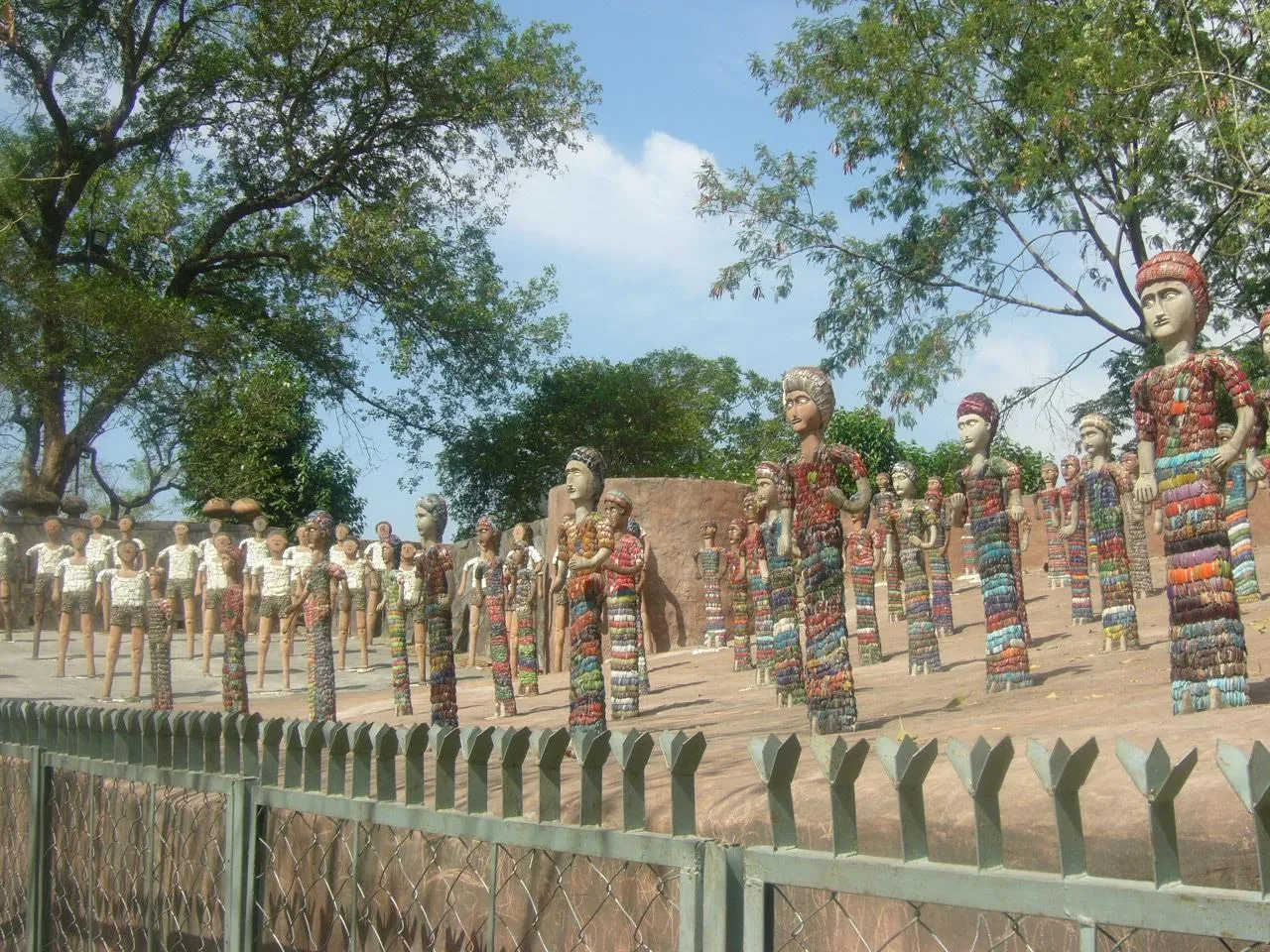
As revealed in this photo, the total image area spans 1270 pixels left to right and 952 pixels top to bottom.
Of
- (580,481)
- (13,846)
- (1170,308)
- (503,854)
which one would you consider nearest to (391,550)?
(580,481)

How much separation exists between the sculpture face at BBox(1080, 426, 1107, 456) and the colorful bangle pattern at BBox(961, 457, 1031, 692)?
76.6 inches

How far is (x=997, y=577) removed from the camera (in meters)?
8.64

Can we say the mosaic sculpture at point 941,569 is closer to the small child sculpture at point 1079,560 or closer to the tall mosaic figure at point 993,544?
the small child sculpture at point 1079,560

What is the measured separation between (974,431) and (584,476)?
2.64 m

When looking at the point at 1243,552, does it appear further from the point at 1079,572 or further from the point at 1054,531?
the point at 1054,531

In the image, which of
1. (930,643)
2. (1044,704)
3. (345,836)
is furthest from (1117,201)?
(345,836)

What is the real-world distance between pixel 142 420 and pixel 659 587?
1139 cm

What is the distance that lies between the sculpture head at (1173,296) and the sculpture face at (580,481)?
3.99m

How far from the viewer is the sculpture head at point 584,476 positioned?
921cm

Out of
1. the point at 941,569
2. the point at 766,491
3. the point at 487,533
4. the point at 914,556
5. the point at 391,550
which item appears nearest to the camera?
the point at 766,491

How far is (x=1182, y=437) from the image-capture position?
6363 millimetres

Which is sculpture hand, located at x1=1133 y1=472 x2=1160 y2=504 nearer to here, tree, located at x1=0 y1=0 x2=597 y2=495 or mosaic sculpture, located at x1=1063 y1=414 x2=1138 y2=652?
mosaic sculpture, located at x1=1063 y1=414 x2=1138 y2=652

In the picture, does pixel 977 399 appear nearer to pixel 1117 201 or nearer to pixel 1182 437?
pixel 1182 437

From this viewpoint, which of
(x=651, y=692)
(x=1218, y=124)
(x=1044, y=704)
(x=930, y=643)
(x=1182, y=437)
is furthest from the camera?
(x=1218, y=124)
